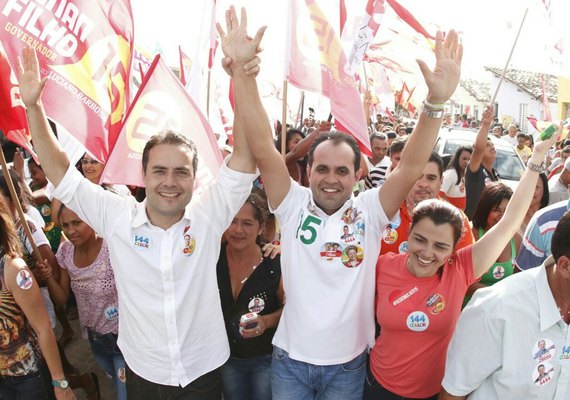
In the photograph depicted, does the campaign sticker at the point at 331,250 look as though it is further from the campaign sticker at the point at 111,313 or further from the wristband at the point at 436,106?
the campaign sticker at the point at 111,313

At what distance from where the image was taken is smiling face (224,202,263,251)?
2.40 meters

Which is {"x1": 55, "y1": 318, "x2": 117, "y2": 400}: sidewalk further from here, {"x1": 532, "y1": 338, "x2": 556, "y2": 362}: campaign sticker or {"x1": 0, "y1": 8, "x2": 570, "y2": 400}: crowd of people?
{"x1": 532, "y1": 338, "x2": 556, "y2": 362}: campaign sticker

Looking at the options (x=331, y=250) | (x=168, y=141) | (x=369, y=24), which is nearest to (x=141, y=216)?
(x=168, y=141)

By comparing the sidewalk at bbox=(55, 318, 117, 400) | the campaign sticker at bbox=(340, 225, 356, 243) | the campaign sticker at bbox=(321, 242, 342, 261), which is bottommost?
the sidewalk at bbox=(55, 318, 117, 400)

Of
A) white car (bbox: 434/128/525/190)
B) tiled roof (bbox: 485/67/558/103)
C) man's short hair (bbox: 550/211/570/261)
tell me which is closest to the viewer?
man's short hair (bbox: 550/211/570/261)

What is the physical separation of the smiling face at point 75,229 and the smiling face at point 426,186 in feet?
6.97

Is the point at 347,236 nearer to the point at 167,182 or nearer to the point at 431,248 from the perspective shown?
the point at 431,248

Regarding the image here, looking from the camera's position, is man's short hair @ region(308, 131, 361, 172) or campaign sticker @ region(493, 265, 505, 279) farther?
campaign sticker @ region(493, 265, 505, 279)

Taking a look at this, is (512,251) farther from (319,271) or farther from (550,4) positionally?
(550,4)

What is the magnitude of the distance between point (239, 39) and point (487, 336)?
151 cm

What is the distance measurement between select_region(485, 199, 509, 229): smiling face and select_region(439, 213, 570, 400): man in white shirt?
1473mm

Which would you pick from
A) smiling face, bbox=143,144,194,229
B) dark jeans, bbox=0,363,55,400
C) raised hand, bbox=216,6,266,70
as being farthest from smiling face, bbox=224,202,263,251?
dark jeans, bbox=0,363,55,400

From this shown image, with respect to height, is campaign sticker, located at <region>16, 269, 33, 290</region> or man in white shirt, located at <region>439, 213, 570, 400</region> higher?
man in white shirt, located at <region>439, 213, 570, 400</region>

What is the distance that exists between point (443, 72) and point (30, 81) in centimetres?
181
